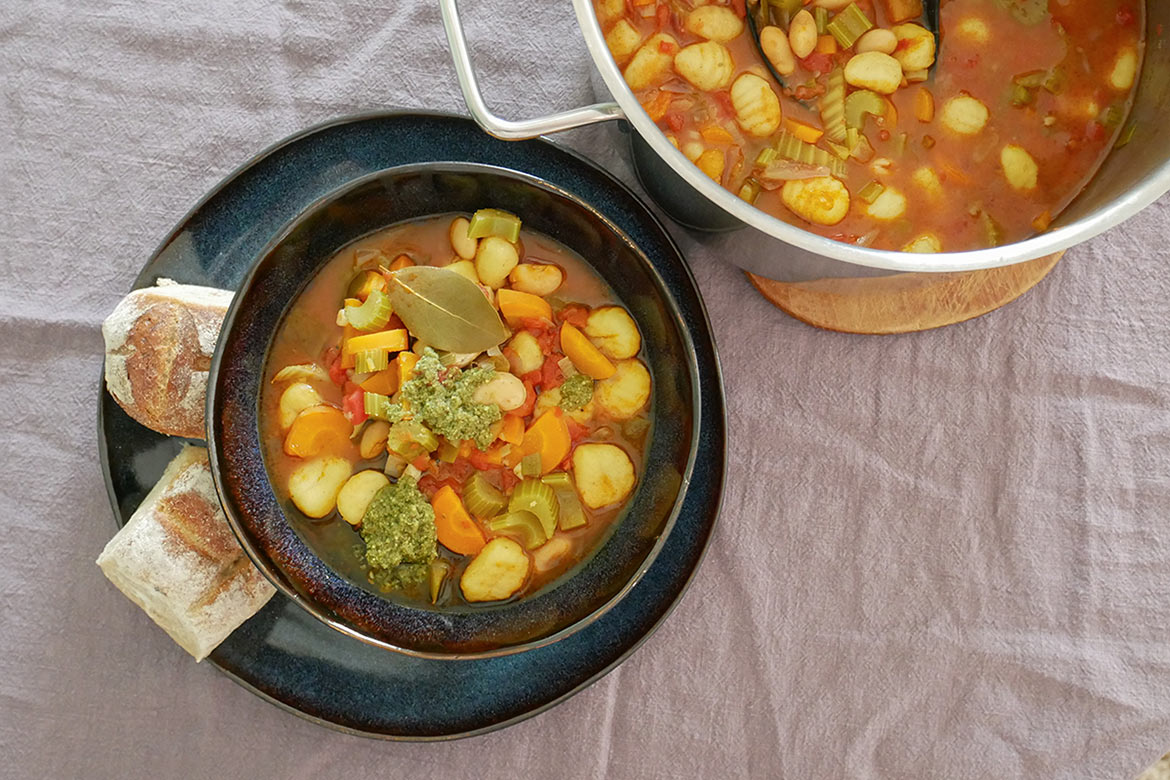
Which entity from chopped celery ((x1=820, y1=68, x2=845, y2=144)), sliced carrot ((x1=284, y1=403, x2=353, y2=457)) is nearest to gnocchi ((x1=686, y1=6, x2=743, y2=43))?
chopped celery ((x1=820, y1=68, x2=845, y2=144))

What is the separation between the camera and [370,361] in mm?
1867

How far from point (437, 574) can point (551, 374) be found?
48 centimetres

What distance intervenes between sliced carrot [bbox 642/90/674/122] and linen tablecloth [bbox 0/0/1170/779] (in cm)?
36

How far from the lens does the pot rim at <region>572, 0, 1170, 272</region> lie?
4.93 feet

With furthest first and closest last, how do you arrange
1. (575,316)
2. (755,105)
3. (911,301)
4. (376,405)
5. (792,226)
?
(911,301) → (575,316) → (376,405) → (755,105) → (792,226)

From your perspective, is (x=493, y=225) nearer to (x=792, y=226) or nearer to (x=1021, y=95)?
(x=792, y=226)

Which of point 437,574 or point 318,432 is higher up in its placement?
point 318,432

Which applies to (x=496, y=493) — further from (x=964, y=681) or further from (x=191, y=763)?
(x=964, y=681)

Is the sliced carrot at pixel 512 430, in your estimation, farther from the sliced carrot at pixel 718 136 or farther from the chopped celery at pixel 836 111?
the chopped celery at pixel 836 111

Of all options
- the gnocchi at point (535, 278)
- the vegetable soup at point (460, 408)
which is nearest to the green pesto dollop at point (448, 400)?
the vegetable soup at point (460, 408)

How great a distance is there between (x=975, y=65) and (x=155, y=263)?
1.76m

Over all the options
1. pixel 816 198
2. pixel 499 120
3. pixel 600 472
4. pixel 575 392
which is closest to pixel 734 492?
pixel 600 472

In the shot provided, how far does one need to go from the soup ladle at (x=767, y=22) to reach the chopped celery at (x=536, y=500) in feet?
3.06

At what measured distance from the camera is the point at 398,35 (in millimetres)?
2199
